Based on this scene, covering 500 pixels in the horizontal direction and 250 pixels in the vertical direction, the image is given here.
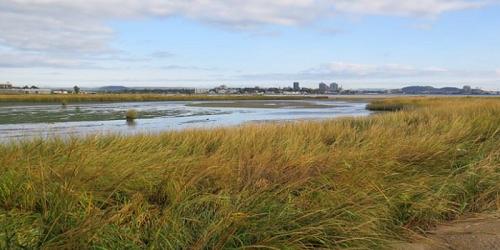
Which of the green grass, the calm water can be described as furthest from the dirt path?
the calm water

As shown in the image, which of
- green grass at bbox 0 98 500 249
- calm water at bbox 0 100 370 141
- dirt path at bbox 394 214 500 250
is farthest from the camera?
calm water at bbox 0 100 370 141

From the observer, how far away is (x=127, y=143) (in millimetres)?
8172

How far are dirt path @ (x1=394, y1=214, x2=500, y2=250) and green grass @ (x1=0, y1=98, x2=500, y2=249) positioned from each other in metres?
0.18

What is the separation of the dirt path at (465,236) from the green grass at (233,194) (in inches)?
7.0

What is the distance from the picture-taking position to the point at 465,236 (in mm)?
4980

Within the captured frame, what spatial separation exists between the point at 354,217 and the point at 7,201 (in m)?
3.05

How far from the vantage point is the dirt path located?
15.4 feet

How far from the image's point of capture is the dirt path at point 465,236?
468cm

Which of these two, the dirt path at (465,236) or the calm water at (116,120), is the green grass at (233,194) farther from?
the calm water at (116,120)

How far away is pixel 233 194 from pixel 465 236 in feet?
7.43

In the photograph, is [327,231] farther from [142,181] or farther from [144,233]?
[142,181]

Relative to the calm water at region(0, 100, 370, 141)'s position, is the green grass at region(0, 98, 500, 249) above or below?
above

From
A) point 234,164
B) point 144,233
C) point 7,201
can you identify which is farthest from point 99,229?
point 234,164

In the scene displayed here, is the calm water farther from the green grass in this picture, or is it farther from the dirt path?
the dirt path
